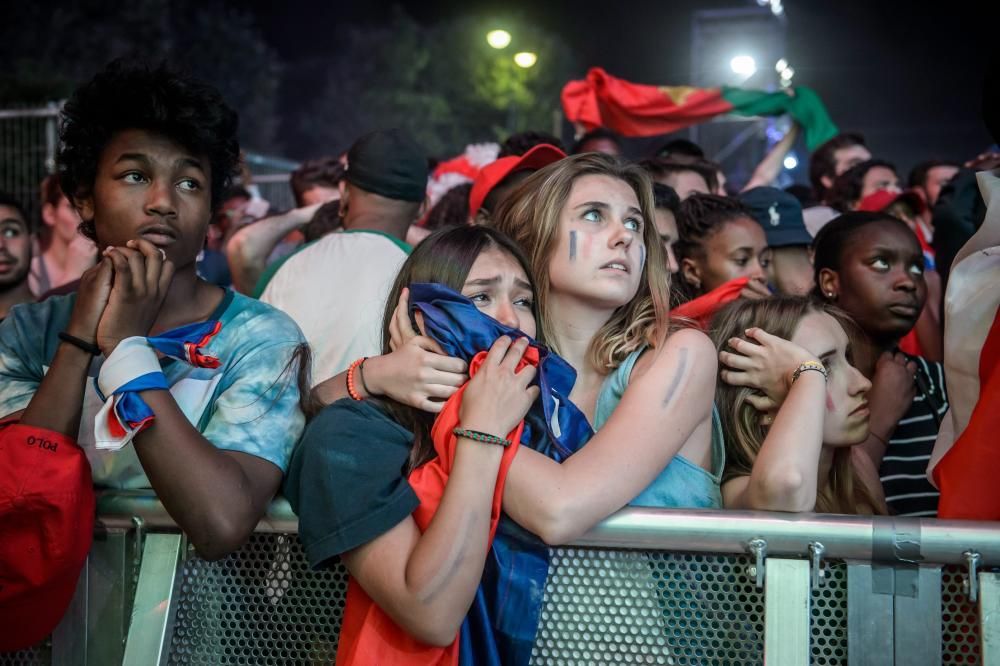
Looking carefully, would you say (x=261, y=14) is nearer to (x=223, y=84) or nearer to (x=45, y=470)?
(x=223, y=84)

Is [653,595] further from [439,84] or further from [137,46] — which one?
[439,84]

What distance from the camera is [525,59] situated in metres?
25.8

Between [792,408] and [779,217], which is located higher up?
[779,217]

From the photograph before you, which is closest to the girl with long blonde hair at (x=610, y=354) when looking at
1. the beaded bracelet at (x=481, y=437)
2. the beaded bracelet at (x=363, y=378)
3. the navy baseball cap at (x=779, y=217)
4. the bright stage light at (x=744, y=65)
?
the beaded bracelet at (x=481, y=437)

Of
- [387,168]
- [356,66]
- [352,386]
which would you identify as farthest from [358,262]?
[356,66]

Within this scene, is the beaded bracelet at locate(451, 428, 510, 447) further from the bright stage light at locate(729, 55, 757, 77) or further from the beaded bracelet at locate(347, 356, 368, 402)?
the bright stage light at locate(729, 55, 757, 77)

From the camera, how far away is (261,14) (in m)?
34.3

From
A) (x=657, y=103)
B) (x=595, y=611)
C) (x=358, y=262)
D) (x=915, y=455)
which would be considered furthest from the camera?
(x=657, y=103)

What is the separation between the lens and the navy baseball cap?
5.00m

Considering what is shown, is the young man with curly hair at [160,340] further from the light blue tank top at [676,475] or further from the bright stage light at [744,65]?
the bright stage light at [744,65]

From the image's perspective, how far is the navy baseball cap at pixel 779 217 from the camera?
500 centimetres

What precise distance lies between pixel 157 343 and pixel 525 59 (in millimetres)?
24287

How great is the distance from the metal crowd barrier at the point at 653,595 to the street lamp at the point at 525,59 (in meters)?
24.4

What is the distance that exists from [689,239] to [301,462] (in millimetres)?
2838
